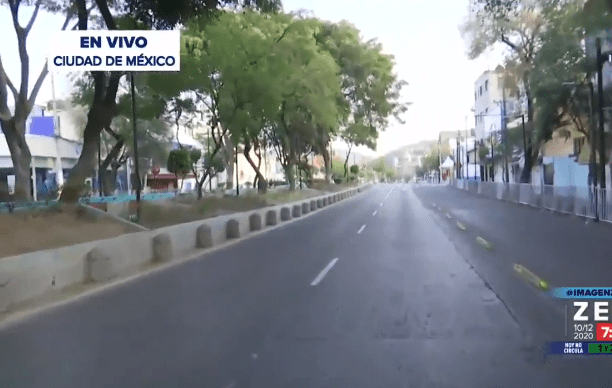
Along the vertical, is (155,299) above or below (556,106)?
below

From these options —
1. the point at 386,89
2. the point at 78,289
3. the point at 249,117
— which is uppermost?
the point at 386,89

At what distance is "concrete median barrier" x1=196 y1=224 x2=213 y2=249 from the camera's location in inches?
786

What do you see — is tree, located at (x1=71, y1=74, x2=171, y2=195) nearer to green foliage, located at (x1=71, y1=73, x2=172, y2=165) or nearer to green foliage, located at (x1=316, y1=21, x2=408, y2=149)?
green foliage, located at (x1=71, y1=73, x2=172, y2=165)

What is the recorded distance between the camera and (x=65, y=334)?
8648 millimetres

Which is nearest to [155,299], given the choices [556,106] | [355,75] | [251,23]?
[251,23]

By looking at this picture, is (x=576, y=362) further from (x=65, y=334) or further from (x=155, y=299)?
(x=155, y=299)

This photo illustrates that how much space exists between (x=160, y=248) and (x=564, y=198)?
21.7m

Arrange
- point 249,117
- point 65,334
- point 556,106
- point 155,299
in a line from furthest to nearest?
point 556,106 → point 249,117 → point 155,299 → point 65,334

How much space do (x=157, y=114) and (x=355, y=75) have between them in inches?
745

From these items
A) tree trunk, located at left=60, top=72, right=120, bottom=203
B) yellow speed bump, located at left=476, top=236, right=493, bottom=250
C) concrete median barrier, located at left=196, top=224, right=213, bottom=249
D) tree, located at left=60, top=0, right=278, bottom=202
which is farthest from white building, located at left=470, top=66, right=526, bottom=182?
tree trunk, located at left=60, top=72, right=120, bottom=203

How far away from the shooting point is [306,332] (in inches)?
320

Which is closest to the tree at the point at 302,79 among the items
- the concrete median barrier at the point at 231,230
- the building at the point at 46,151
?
the concrete median barrier at the point at 231,230

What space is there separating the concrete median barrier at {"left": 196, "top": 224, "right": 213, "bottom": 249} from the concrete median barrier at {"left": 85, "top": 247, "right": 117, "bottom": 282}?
6.32 m

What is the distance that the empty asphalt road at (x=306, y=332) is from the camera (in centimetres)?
633
